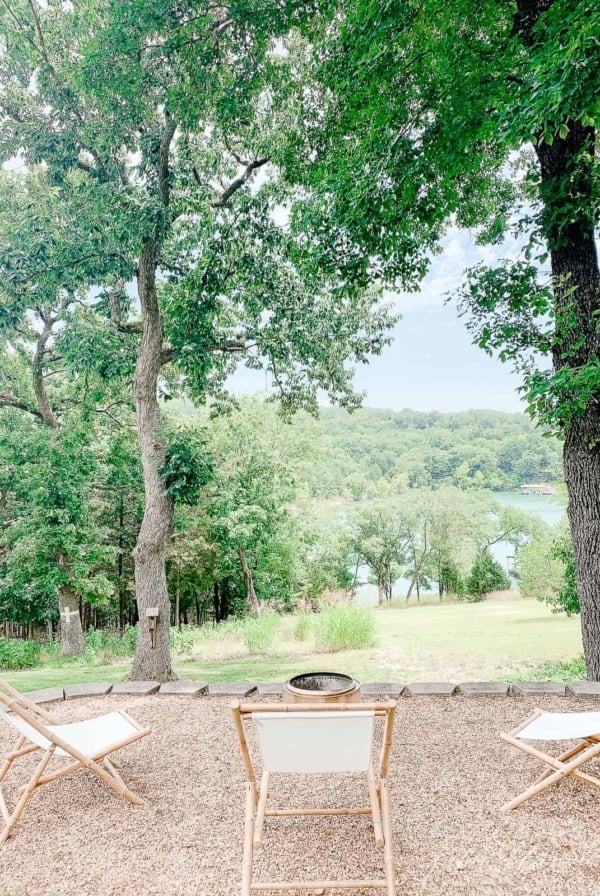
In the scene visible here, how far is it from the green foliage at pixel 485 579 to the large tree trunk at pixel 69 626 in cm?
1730

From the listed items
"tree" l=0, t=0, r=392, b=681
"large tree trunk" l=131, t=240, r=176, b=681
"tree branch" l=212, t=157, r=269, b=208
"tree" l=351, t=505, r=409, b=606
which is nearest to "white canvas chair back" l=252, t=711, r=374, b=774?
"tree" l=0, t=0, r=392, b=681

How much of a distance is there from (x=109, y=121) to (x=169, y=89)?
2.71 feet

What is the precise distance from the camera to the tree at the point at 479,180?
3.65 m

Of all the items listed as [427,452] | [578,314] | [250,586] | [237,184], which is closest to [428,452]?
Answer: [427,452]

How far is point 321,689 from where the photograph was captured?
2.79 metres

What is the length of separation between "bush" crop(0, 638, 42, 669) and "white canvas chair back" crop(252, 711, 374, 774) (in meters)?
9.28

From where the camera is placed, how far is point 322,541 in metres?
17.5

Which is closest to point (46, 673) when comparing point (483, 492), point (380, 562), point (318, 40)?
point (318, 40)

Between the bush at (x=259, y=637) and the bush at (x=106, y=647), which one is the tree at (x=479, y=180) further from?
the bush at (x=106, y=647)

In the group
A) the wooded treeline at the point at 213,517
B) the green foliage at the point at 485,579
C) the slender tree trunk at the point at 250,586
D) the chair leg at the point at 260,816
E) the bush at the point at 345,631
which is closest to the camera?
the chair leg at the point at 260,816

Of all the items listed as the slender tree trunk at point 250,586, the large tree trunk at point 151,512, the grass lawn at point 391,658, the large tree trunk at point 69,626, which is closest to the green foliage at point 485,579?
the grass lawn at point 391,658

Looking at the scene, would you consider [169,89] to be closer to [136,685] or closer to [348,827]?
[136,685]

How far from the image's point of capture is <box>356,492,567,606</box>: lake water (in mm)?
26125

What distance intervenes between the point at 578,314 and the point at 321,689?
11.6ft
